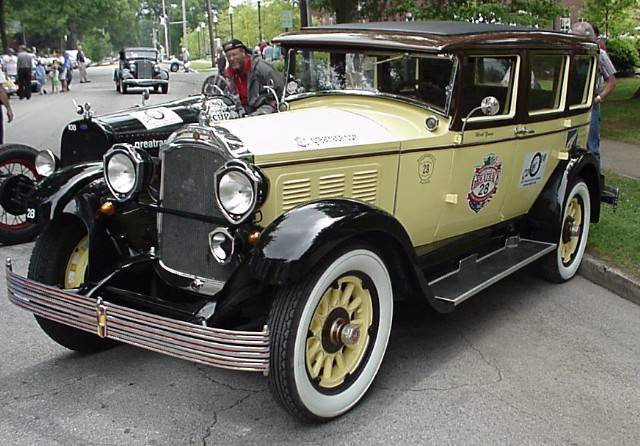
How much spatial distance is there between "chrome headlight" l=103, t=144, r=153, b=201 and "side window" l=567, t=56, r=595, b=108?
131 inches

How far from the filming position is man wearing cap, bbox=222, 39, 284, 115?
624 cm

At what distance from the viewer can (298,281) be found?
3.06 meters

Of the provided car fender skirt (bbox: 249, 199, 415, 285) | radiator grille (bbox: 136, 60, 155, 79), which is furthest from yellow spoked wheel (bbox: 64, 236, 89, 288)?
radiator grille (bbox: 136, 60, 155, 79)

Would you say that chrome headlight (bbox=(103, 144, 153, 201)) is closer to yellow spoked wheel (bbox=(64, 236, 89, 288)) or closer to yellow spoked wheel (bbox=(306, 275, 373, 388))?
yellow spoked wheel (bbox=(64, 236, 89, 288))

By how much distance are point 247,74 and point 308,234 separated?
12.4 feet

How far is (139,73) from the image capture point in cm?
2581

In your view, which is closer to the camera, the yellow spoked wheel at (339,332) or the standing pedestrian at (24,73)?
the yellow spoked wheel at (339,332)

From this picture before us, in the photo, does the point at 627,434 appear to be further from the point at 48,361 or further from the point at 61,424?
the point at 48,361

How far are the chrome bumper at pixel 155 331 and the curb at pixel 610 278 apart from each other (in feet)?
10.9

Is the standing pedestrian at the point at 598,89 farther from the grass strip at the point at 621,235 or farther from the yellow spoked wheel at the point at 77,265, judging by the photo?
Answer: the yellow spoked wheel at the point at 77,265

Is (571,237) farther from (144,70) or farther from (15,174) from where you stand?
(144,70)

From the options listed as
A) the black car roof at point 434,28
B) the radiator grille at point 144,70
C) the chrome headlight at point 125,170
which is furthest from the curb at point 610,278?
the radiator grille at point 144,70

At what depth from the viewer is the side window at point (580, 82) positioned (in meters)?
5.23

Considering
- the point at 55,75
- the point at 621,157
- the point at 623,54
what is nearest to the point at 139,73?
the point at 55,75
